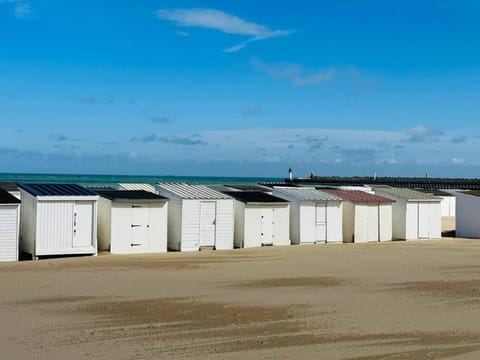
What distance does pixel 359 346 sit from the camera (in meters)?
9.82

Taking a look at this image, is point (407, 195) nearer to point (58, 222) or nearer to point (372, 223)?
point (372, 223)

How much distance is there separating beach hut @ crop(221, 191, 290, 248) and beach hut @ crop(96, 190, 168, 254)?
3.33m

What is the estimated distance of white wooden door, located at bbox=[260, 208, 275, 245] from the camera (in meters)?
25.5

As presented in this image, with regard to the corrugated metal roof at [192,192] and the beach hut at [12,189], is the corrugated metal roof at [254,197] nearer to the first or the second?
the corrugated metal roof at [192,192]

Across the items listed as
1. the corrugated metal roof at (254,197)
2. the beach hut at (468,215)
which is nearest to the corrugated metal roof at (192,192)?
the corrugated metal roof at (254,197)

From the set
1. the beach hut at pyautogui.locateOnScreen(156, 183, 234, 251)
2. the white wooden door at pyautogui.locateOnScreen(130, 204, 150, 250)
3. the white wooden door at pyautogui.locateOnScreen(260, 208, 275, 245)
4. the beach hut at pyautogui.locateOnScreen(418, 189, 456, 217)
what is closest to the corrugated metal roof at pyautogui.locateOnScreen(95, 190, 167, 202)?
the white wooden door at pyautogui.locateOnScreen(130, 204, 150, 250)

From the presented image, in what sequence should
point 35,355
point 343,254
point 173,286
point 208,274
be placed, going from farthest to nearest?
point 343,254 → point 208,274 → point 173,286 → point 35,355

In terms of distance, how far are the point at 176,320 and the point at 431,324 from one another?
14.9 ft

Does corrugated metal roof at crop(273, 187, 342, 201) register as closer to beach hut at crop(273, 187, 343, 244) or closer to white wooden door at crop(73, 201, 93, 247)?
beach hut at crop(273, 187, 343, 244)

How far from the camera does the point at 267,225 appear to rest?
25.6 meters

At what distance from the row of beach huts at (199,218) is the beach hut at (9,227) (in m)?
0.03

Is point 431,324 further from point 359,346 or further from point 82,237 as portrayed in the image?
point 82,237

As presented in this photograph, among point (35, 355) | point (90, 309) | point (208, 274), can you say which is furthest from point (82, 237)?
point (35, 355)

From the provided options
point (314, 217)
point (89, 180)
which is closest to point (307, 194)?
point (314, 217)
